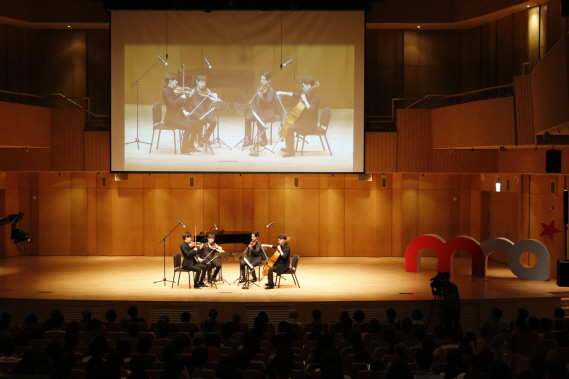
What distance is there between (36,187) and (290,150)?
7.29 m

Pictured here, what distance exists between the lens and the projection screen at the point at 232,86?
1381 cm

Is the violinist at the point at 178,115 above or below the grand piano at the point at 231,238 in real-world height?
above

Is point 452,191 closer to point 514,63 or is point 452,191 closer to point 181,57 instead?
point 514,63

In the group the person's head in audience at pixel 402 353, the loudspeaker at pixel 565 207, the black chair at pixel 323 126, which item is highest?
the black chair at pixel 323 126

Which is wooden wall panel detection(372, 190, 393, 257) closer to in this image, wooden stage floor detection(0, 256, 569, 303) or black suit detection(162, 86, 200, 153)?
wooden stage floor detection(0, 256, 569, 303)

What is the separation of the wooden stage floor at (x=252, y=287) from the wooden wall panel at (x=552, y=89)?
340 centimetres

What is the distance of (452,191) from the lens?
54.0 feet

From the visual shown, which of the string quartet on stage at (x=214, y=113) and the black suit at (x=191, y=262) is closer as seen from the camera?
the black suit at (x=191, y=262)

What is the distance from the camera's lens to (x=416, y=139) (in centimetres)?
1459

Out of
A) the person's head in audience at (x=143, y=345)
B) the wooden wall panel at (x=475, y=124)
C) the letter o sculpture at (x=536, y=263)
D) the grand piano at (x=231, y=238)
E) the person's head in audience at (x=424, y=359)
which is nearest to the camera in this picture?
the person's head in audience at (x=424, y=359)

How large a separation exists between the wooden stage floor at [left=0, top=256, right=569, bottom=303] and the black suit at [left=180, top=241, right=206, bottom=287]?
1.14 ft

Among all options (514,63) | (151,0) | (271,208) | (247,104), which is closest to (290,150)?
(247,104)

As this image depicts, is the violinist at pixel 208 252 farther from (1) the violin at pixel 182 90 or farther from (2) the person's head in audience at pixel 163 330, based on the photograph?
(2) the person's head in audience at pixel 163 330

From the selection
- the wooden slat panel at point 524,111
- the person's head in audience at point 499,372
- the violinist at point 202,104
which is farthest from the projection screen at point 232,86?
the person's head in audience at point 499,372
